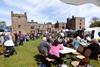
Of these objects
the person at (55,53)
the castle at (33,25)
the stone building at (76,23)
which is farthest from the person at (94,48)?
the stone building at (76,23)

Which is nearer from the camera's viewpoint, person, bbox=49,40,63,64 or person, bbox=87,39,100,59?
person, bbox=49,40,63,64

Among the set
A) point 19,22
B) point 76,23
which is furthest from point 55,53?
point 76,23

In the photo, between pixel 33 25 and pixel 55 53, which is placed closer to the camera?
pixel 55 53

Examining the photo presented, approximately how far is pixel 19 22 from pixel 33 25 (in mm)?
24235

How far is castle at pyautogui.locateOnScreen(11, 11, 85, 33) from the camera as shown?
81000 mm

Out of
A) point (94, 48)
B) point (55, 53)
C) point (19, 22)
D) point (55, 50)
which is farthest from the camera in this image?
point (19, 22)

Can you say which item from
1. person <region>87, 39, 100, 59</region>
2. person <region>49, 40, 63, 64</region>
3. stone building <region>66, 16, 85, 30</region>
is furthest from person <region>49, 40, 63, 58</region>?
stone building <region>66, 16, 85, 30</region>

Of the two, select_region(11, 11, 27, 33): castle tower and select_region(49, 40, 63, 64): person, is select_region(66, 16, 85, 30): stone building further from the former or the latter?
select_region(49, 40, 63, 64): person

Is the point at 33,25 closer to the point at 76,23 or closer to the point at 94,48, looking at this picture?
the point at 76,23

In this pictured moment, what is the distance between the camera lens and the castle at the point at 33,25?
81000 mm

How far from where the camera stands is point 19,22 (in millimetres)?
82625

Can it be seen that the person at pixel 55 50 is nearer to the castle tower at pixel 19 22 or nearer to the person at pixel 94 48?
the person at pixel 94 48

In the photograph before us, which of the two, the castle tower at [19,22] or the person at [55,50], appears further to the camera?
the castle tower at [19,22]

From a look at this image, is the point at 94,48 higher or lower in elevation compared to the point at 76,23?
lower
